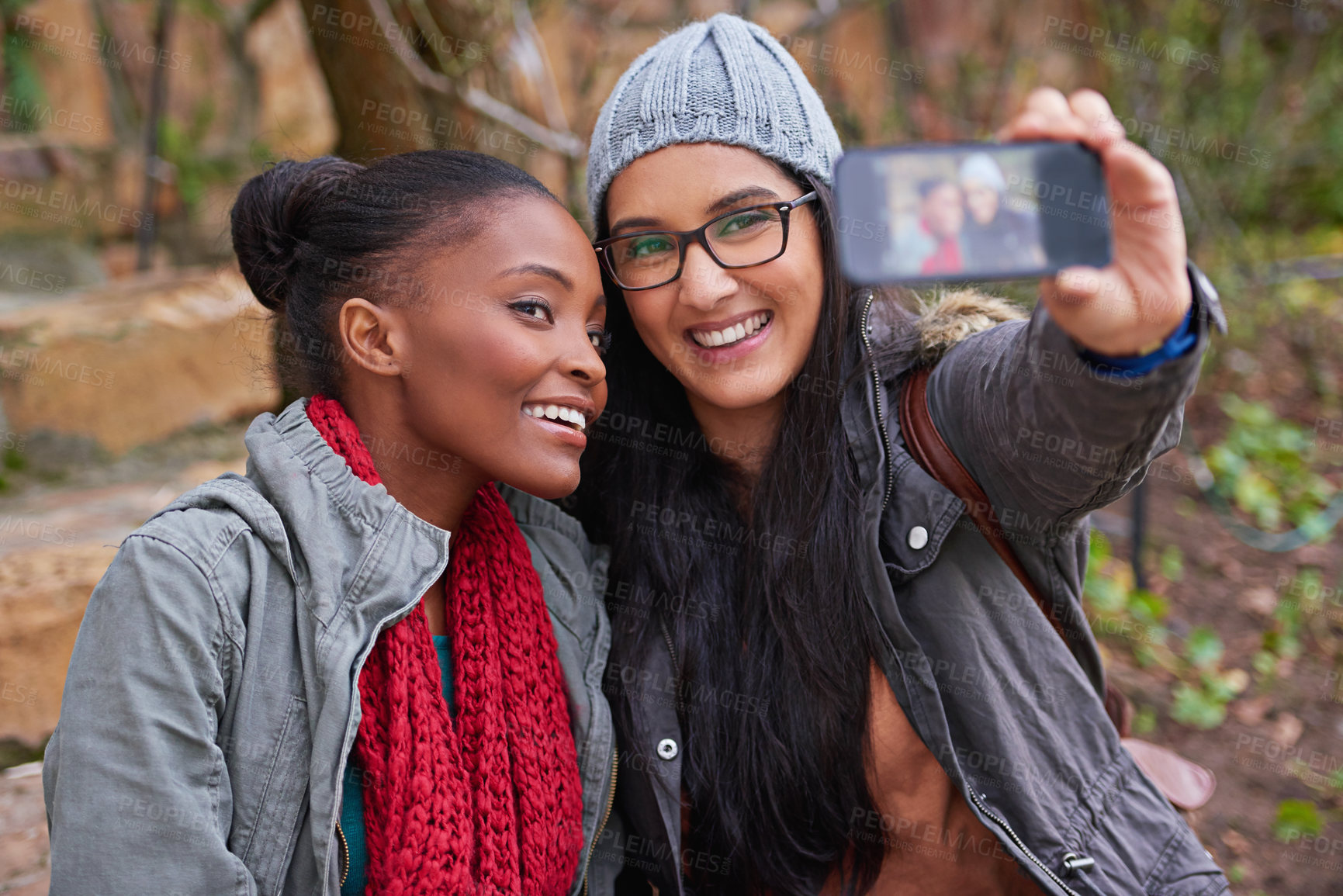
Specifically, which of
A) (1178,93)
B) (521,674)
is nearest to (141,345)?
(521,674)

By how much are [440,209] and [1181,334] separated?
122cm

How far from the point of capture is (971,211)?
1.22m

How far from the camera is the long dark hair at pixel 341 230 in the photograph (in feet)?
5.59

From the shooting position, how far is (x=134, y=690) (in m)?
1.35

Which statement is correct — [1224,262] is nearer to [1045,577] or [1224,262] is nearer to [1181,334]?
[1045,577]

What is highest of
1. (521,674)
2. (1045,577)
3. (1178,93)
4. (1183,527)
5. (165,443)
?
(1178,93)

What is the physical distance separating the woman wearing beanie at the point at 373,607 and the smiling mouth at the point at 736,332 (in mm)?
213

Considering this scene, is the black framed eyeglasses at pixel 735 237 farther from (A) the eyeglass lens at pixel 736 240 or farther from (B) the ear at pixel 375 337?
(B) the ear at pixel 375 337

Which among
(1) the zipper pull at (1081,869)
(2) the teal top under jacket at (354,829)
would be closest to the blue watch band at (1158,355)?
(1) the zipper pull at (1081,869)

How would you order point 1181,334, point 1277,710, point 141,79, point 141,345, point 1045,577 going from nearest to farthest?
point 1181,334 → point 1045,577 → point 141,345 → point 1277,710 → point 141,79

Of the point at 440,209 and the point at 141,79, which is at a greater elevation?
the point at 440,209

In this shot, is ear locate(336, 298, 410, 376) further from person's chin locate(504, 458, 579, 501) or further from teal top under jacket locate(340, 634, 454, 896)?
teal top under jacket locate(340, 634, 454, 896)

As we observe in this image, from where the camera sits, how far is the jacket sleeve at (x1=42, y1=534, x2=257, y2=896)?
4.33 feet

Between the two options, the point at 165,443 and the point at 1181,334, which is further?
the point at 165,443
